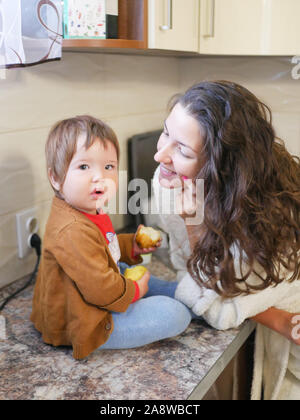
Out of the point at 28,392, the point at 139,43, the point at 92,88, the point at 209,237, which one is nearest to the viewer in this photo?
the point at 28,392

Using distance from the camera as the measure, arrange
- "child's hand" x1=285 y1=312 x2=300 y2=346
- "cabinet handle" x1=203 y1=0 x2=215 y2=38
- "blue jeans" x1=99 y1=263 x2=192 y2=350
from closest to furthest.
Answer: "blue jeans" x1=99 y1=263 x2=192 y2=350 < "child's hand" x1=285 y1=312 x2=300 y2=346 < "cabinet handle" x1=203 y1=0 x2=215 y2=38

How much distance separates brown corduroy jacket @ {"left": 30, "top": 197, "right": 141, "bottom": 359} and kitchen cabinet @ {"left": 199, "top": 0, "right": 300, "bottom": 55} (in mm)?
714

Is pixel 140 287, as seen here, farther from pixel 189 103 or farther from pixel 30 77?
pixel 30 77

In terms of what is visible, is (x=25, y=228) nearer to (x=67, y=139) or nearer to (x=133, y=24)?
(x=67, y=139)

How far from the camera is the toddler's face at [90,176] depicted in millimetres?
783

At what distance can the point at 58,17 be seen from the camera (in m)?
0.90

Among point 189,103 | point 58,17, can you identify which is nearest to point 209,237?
point 189,103

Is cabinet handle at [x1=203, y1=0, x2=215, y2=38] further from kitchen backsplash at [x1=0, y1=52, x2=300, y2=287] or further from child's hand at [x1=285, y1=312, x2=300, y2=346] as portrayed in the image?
child's hand at [x1=285, y1=312, x2=300, y2=346]

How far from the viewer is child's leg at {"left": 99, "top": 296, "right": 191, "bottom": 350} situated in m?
0.85

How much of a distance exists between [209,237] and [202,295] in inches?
5.7

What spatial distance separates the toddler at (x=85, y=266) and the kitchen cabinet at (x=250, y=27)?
1.96 feet

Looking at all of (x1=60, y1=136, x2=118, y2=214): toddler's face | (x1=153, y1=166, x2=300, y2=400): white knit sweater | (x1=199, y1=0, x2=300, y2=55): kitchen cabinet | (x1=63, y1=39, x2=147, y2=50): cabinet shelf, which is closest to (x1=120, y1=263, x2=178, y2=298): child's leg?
(x1=153, y1=166, x2=300, y2=400): white knit sweater

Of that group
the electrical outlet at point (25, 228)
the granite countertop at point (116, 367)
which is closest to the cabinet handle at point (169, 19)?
the electrical outlet at point (25, 228)

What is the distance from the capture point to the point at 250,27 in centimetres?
121
